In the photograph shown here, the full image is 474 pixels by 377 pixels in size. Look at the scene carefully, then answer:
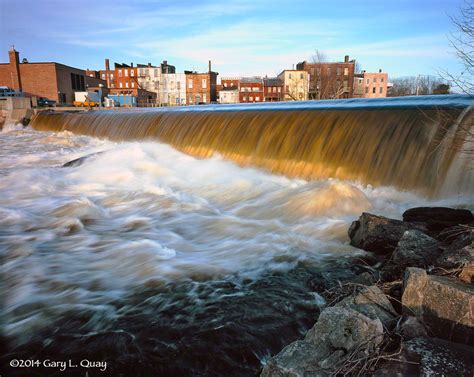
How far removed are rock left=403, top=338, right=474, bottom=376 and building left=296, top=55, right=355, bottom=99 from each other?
230 feet

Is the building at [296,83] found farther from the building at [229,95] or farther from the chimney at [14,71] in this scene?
the chimney at [14,71]

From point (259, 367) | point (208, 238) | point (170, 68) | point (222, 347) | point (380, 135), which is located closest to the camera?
point (259, 367)

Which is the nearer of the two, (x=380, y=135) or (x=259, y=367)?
(x=259, y=367)

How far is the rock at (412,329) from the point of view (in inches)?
95.8

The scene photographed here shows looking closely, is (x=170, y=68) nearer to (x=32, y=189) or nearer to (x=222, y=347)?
(x=32, y=189)

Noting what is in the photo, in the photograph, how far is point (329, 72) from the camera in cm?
7681

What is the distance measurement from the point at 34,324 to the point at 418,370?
329 cm

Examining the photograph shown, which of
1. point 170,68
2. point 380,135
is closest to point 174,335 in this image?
point 380,135

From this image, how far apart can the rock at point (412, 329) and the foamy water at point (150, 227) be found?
7.28ft

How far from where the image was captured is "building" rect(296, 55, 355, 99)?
234 feet

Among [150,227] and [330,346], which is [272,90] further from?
[330,346]

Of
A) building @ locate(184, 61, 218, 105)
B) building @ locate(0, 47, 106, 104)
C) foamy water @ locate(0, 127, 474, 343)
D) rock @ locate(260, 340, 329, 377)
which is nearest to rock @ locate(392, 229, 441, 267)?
foamy water @ locate(0, 127, 474, 343)

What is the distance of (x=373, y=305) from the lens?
2.71 metres

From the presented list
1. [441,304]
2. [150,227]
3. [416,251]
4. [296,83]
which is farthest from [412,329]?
[296,83]
